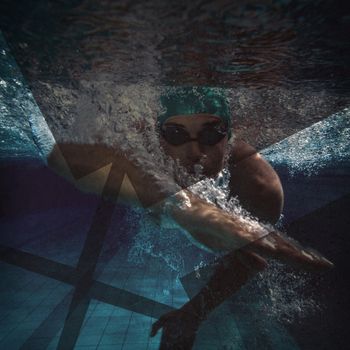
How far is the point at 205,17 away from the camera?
1761mm

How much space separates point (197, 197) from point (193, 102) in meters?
1.83

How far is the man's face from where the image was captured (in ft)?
9.81

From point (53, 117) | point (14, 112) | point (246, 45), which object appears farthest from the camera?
point (14, 112)

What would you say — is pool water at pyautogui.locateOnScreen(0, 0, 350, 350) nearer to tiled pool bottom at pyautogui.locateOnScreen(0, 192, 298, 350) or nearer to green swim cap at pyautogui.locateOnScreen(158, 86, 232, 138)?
tiled pool bottom at pyautogui.locateOnScreen(0, 192, 298, 350)

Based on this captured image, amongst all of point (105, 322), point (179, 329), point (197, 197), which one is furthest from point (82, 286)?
point (197, 197)

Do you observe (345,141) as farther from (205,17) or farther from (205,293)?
(205,17)

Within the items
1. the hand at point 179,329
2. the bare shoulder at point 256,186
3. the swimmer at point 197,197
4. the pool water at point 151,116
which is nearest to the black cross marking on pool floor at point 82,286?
the pool water at point 151,116

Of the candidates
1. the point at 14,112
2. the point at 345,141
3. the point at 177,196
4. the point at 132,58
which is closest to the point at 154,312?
the point at 177,196

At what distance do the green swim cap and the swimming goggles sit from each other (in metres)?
0.21

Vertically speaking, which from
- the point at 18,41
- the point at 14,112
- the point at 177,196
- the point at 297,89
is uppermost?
the point at 18,41

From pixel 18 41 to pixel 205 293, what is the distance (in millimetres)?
3537

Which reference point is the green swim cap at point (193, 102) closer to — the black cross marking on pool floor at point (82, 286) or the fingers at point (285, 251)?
the black cross marking on pool floor at point (82, 286)

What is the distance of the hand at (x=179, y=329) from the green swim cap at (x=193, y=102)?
252 centimetres

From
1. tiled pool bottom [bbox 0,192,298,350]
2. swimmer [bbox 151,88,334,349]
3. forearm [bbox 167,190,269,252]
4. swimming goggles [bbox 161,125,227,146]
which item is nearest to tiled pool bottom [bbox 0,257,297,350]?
tiled pool bottom [bbox 0,192,298,350]
